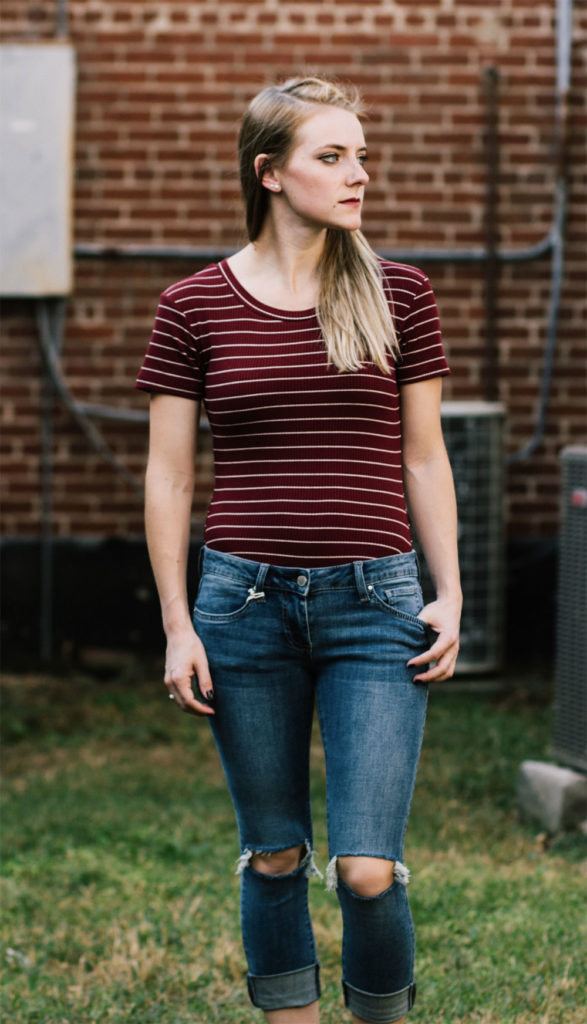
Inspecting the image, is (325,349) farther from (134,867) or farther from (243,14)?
(243,14)

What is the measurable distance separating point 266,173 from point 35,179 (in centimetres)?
475

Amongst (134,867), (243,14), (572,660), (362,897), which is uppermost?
(243,14)

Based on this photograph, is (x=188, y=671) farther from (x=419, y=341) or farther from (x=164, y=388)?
(x=419, y=341)

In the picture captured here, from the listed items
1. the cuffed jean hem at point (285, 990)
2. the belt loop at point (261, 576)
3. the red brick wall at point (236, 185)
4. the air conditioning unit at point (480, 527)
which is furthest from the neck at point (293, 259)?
the red brick wall at point (236, 185)

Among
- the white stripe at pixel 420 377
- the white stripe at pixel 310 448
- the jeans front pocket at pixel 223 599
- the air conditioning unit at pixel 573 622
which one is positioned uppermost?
the white stripe at pixel 420 377

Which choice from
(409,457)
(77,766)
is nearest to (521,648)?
(77,766)

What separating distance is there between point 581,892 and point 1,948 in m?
1.62

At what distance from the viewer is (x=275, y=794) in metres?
2.55

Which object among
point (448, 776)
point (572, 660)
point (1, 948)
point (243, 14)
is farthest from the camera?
point (243, 14)

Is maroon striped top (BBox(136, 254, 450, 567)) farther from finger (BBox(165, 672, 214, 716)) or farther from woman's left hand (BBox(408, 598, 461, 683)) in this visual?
finger (BBox(165, 672, 214, 716))

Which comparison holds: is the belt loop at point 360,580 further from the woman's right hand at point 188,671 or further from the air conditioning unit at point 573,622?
the air conditioning unit at point 573,622

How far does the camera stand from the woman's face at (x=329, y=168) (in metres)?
2.50

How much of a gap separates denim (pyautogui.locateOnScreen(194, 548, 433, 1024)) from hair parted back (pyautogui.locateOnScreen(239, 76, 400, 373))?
0.38 metres

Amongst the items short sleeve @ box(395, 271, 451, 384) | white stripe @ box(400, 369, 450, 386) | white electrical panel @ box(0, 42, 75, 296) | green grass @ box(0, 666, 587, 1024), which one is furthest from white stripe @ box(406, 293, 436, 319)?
white electrical panel @ box(0, 42, 75, 296)
